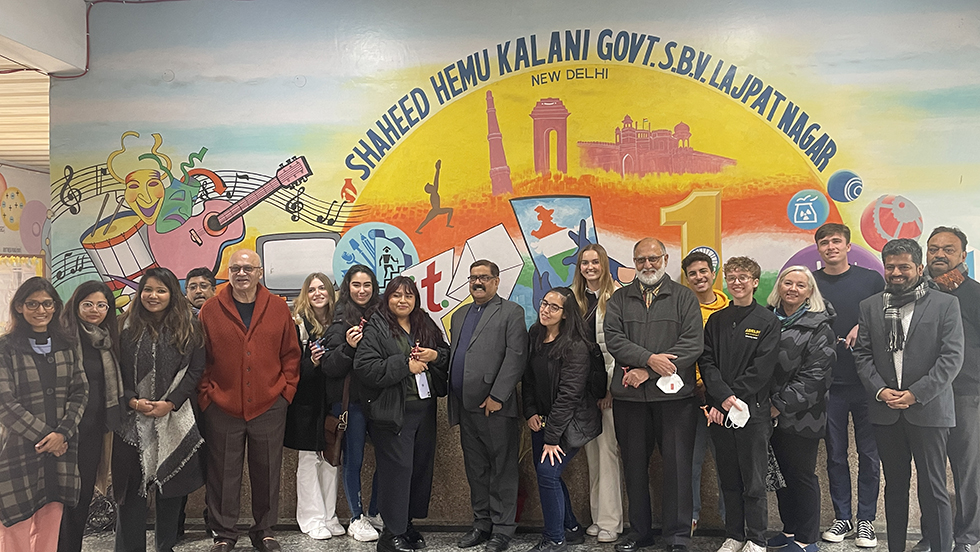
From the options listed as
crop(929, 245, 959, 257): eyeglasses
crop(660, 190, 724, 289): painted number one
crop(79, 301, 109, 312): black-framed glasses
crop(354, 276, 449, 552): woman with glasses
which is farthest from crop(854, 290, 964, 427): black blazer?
crop(79, 301, 109, 312): black-framed glasses

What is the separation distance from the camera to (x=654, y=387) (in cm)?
373

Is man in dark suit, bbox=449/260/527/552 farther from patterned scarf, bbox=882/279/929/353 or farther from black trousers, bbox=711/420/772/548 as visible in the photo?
patterned scarf, bbox=882/279/929/353

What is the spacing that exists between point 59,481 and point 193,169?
2683mm

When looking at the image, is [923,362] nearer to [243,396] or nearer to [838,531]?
[838,531]

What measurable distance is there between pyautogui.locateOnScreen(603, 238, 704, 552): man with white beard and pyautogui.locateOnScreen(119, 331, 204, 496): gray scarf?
2.53 meters

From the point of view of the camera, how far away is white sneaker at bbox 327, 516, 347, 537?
423 cm

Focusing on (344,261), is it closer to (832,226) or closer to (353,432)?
(353,432)

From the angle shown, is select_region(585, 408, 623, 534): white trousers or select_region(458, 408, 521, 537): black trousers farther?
select_region(585, 408, 623, 534): white trousers

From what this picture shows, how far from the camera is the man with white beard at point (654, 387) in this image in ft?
12.2

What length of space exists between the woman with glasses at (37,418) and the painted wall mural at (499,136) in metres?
1.90

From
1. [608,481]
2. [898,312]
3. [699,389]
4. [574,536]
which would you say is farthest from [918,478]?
[574,536]

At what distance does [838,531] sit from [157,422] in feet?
13.7

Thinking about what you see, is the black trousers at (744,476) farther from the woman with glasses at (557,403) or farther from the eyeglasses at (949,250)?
the eyeglasses at (949,250)

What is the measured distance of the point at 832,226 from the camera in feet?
13.9
